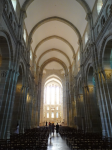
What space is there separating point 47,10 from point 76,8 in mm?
4917

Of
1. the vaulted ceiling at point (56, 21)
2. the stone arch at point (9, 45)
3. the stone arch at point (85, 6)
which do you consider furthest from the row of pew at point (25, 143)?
the stone arch at point (85, 6)

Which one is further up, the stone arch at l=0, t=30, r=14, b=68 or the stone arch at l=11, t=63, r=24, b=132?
the stone arch at l=0, t=30, r=14, b=68

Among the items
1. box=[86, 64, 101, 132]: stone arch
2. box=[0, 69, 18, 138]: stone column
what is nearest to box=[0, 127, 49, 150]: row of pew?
box=[0, 69, 18, 138]: stone column

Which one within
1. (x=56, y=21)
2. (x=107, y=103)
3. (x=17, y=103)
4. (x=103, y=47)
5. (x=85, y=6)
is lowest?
(x=107, y=103)

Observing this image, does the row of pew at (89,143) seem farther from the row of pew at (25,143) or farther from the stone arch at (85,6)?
the stone arch at (85,6)

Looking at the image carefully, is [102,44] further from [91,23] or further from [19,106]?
[19,106]

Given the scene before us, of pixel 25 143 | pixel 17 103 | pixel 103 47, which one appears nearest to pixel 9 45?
pixel 17 103

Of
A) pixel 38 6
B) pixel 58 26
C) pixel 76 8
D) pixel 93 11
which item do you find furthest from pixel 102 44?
pixel 58 26

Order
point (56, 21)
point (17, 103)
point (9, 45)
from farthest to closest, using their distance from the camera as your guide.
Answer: point (56, 21)
point (17, 103)
point (9, 45)

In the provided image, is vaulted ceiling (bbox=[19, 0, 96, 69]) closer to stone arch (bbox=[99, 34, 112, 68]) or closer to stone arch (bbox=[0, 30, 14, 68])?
stone arch (bbox=[99, 34, 112, 68])

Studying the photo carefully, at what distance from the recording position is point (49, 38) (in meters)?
Answer: 27.0

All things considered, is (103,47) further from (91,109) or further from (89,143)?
(89,143)

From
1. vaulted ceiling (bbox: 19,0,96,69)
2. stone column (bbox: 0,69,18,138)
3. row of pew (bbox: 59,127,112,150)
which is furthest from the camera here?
vaulted ceiling (bbox: 19,0,96,69)

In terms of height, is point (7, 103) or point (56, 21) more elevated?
point (56, 21)
